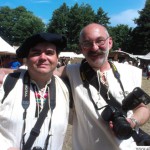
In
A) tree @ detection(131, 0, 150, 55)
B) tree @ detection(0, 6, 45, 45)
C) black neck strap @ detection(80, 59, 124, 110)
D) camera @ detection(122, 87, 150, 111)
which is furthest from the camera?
tree @ detection(0, 6, 45, 45)

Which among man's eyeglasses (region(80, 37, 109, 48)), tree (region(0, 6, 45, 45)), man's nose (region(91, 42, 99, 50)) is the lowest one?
man's nose (region(91, 42, 99, 50))

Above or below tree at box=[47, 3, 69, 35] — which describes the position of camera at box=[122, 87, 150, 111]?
below

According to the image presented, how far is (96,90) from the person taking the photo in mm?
3430

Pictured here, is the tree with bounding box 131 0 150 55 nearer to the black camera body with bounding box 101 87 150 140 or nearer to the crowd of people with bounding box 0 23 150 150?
the crowd of people with bounding box 0 23 150 150

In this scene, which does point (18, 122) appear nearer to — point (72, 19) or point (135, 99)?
point (135, 99)

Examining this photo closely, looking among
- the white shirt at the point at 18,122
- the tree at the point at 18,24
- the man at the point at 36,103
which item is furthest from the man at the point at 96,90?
the tree at the point at 18,24

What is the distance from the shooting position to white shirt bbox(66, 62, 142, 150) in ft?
10.7

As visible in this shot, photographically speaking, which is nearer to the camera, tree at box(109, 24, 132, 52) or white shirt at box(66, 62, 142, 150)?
white shirt at box(66, 62, 142, 150)

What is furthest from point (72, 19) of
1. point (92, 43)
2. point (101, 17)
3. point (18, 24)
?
point (92, 43)

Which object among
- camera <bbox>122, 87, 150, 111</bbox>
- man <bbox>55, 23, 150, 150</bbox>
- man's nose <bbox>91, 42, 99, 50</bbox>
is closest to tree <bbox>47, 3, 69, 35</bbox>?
man <bbox>55, 23, 150, 150</bbox>

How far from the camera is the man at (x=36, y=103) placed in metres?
2.94

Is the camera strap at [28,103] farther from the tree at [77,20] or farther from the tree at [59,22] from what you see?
the tree at [59,22]

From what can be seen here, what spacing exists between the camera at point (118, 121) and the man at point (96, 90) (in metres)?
0.08

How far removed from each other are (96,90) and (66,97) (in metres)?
0.35
